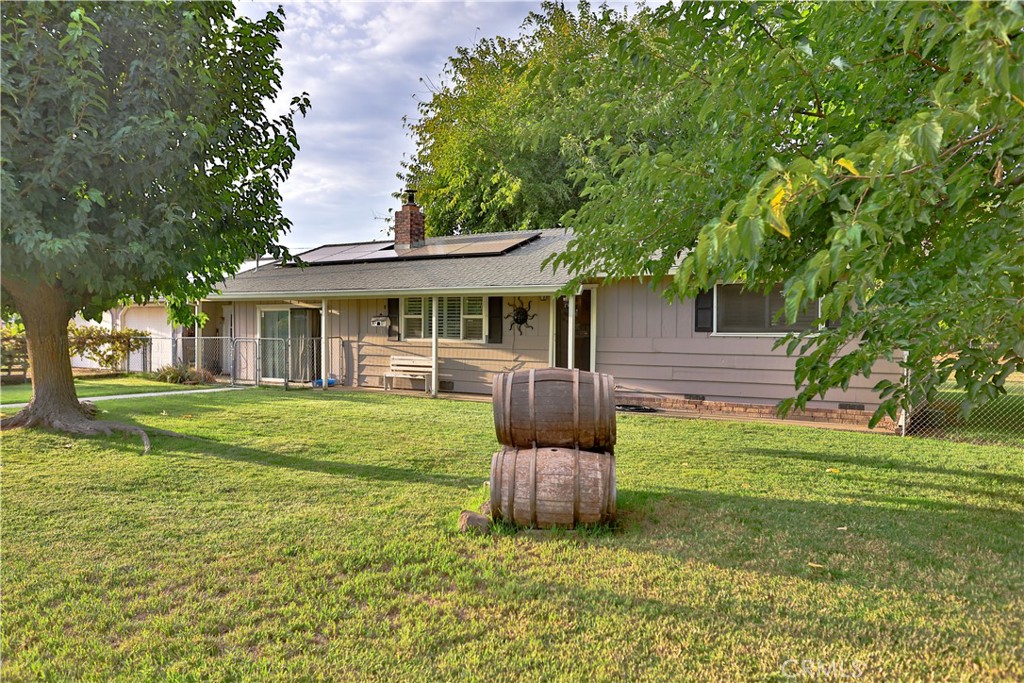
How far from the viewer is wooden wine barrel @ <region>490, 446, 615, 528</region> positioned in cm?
420

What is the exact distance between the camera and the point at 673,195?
394 centimetres

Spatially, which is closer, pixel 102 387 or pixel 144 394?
pixel 144 394

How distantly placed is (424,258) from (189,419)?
280 inches

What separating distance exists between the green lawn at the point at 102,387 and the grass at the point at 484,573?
6.45 m

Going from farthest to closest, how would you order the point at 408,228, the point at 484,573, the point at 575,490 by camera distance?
the point at 408,228 → the point at 575,490 → the point at 484,573

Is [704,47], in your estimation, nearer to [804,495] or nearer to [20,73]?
[804,495]

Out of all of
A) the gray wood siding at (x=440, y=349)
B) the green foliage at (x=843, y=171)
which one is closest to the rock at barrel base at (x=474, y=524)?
the green foliage at (x=843, y=171)

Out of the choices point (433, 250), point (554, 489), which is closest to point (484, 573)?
point (554, 489)

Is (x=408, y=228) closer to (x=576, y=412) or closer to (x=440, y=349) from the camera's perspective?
(x=440, y=349)

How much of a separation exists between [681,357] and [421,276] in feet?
19.6

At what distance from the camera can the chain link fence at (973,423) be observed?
27.3ft

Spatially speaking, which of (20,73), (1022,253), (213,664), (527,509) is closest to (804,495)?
(527,509)

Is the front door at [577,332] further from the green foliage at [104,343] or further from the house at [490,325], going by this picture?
the green foliage at [104,343]

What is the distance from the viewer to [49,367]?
26.5 feet
